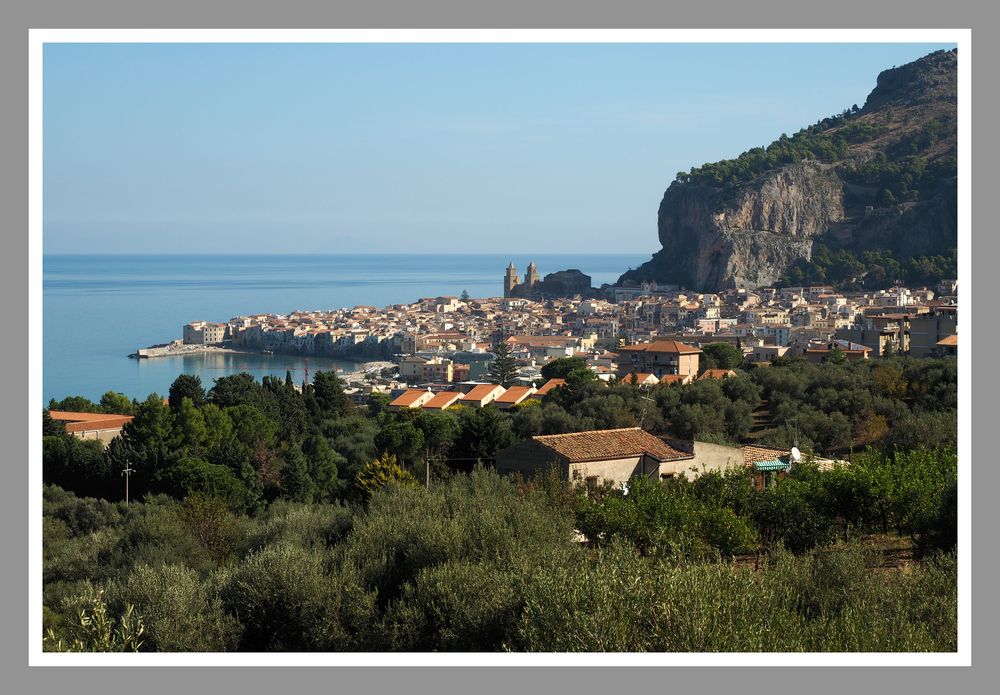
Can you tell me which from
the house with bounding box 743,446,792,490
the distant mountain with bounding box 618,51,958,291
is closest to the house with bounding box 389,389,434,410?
the house with bounding box 743,446,792,490

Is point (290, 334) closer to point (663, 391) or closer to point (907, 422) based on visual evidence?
point (663, 391)

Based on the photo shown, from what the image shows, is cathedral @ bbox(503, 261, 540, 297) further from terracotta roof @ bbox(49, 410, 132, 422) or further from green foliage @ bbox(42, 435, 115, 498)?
green foliage @ bbox(42, 435, 115, 498)

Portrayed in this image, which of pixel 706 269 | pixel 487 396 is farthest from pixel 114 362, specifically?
pixel 706 269

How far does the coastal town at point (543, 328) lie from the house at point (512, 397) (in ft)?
18.7

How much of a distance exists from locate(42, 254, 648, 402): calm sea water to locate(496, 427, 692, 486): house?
294 centimetres

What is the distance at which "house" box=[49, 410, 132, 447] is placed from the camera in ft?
40.2

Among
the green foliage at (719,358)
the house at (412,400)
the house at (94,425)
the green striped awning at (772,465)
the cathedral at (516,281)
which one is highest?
the cathedral at (516,281)

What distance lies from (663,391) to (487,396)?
9489mm

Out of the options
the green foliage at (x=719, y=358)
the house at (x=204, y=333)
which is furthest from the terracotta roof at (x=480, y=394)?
the house at (x=204, y=333)

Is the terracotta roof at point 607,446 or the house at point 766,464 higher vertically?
the terracotta roof at point 607,446

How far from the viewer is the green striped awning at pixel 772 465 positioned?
7.13m

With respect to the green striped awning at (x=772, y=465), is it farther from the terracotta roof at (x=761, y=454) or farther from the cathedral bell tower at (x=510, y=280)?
the cathedral bell tower at (x=510, y=280)
